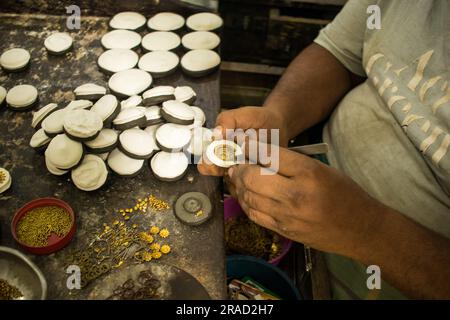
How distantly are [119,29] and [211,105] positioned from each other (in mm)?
1082

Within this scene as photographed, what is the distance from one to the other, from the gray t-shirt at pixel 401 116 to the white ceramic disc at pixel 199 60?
946mm

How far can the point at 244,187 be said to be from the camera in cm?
169

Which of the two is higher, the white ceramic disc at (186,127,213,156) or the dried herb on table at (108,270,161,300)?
the white ceramic disc at (186,127,213,156)

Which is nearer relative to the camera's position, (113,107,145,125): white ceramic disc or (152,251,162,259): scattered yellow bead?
(152,251,162,259): scattered yellow bead

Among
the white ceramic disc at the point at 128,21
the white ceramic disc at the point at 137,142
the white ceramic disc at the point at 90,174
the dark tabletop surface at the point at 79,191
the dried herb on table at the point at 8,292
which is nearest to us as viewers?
the dried herb on table at the point at 8,292

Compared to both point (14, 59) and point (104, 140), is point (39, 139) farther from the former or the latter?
point (14, 59)

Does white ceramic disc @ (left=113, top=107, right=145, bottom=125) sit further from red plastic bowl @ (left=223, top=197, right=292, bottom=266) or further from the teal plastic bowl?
the teal plastic bowl

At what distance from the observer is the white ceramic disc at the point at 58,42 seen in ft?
8.32

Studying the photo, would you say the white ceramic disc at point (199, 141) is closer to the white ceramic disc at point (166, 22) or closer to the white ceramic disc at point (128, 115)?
the white ceramic disc at point (128, 115)

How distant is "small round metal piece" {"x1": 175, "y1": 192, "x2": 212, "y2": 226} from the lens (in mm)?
1776

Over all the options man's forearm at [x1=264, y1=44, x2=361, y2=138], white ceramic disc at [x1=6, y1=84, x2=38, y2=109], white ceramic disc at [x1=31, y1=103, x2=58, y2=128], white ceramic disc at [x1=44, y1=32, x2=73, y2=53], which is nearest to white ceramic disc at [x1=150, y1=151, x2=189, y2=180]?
white ceramic disc at [x1=31, y1=103, x2=58, y2=128]

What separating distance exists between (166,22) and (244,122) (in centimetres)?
137

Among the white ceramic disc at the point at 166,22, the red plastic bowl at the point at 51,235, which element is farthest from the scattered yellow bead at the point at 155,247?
the white ceramic disc at the point at 166,22

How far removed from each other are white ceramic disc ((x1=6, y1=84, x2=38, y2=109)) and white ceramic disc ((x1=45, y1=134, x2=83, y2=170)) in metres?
0.52
